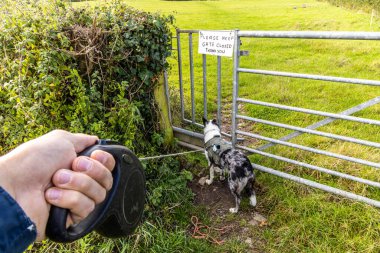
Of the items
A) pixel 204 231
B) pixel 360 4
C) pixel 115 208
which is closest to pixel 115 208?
pixel 115 208

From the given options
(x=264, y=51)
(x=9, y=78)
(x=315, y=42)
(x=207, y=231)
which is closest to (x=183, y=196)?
(x=207, y=231)

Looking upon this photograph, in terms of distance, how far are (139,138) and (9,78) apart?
1.70 metres

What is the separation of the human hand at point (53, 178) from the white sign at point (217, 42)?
293cm

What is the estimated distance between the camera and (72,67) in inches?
128

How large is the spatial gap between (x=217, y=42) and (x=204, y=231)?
237 centimetres

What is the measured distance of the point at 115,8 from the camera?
3.72m

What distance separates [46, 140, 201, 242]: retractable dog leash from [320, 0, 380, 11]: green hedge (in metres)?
Answer: 23.2

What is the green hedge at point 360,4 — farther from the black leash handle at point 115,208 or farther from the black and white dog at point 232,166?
the black leash handle at point 115,208

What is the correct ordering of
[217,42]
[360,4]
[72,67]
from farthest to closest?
[360,4] → [217,42] → [72,67]

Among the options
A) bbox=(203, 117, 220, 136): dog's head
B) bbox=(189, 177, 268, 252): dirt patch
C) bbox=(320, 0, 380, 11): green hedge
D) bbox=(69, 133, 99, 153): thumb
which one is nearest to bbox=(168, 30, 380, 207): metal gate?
bbox=(203, 117, 220, 136): dog's head

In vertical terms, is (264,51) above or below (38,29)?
below

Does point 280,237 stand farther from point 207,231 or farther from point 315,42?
point 315,42

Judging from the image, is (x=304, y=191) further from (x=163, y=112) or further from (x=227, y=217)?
(x=163, y=112)

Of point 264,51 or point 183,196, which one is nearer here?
point 183,196
